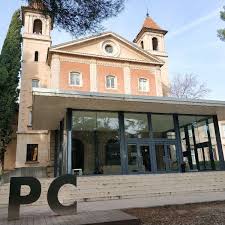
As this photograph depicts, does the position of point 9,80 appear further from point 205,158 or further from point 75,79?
point 205,158

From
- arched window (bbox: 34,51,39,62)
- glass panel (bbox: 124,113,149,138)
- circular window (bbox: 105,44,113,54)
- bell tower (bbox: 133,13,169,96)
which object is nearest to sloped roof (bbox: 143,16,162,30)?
bell tower (bbox: 133,13,169,96)

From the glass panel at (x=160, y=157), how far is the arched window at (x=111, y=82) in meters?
10.7

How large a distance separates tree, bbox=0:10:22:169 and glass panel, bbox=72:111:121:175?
11.2 metres

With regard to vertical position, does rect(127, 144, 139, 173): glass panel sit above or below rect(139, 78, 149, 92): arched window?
below

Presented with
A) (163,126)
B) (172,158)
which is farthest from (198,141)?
(163,126)

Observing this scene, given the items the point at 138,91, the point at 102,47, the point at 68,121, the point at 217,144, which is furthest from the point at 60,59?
the point at 217,144

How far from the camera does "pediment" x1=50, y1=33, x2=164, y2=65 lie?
82.3 feet

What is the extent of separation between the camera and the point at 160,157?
52.4 ft

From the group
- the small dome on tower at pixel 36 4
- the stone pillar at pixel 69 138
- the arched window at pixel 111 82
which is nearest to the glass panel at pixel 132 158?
the stone pillar at pixel 69 138

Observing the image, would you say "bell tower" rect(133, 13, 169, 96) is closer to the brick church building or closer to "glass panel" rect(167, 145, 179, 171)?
the brick church building

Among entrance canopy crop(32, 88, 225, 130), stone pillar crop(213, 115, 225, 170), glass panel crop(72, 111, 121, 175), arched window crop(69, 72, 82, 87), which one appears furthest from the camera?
arched window crop(69, 72, 82, 87)

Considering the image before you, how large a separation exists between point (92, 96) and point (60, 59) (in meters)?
12.3

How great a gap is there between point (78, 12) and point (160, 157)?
10.7 metres

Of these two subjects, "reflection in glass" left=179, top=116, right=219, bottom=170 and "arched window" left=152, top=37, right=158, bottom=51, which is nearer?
"reflection in glass" left=179, top=116, right=219, bottom=170
